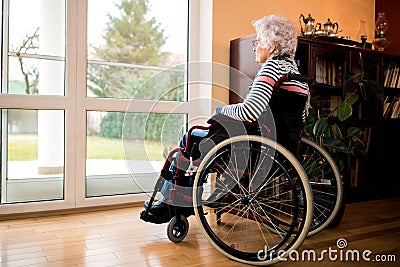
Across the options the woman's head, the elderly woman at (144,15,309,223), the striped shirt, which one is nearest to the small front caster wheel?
the elderly woman at (144,15,309,223)

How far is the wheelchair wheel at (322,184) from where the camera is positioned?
7.15 feet

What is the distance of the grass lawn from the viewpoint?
269 cm

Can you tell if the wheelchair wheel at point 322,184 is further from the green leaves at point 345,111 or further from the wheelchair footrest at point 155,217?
the wheelchair footrest at point 155,217

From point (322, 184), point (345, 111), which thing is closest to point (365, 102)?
point (345, 111)

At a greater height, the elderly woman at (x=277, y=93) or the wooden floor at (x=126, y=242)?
the elderly woman at (x=277, y=93)

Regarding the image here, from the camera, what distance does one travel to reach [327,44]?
3148 mm

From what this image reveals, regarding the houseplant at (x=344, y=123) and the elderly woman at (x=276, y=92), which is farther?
Answer: the houseplant at (x=344, y=123)

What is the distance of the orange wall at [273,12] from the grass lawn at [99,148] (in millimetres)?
695

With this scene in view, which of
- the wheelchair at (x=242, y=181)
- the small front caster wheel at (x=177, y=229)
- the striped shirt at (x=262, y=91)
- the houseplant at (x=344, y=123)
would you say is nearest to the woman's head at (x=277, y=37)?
the striped shirt at (x=262, y=91)

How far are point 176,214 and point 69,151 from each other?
113 centimetres

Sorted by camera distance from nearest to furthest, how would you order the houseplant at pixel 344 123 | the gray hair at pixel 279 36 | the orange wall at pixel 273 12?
the gray hair at pixel 279 36, the houseplant at pixel 344 123, the orange wall at pixel 273 12

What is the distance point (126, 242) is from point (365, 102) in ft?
8.06

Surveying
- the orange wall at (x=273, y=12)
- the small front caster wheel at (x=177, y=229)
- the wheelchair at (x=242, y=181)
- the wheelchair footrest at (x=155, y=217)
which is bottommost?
the small front caster wheel at (x=177, y=229)

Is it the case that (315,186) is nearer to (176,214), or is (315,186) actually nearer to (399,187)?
(176,214)
